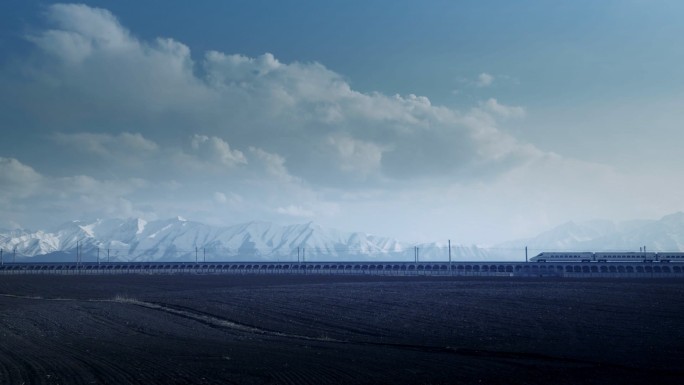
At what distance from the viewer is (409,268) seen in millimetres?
135750

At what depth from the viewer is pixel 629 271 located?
109438mm

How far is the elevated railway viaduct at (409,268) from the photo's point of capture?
110 m

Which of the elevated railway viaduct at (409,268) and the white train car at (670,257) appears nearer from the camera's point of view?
the elevated railway viaduct at (409,268)

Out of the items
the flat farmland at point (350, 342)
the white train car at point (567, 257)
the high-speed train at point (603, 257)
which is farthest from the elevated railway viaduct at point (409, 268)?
the flat farmland at point (350, 342)

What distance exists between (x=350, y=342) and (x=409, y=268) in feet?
359

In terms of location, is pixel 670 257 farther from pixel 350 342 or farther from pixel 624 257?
pixel 350 342

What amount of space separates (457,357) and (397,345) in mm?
3961

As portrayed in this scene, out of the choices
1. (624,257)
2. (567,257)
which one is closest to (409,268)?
(567,257)

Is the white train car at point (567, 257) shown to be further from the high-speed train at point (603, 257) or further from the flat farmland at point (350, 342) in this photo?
the flat farmland at point (350, 342)

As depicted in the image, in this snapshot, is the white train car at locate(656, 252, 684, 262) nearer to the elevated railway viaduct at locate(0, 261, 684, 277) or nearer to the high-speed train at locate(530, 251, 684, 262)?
the high-speed train at locate(530, 251, 684, 262)

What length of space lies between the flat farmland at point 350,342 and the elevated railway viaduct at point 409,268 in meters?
68.0

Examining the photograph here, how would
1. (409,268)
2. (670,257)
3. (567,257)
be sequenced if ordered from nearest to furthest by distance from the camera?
1. (670,257)
2. (567,257)
3. (409,268)

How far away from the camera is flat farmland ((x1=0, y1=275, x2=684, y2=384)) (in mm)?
19953

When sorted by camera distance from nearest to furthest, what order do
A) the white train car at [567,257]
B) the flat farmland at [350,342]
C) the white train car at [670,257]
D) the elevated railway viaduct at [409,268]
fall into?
the flat farmland at [350,342]
the elevated railway viaduct at [409,268]
the white train car at [670,257]
the white train car at [567,257]
